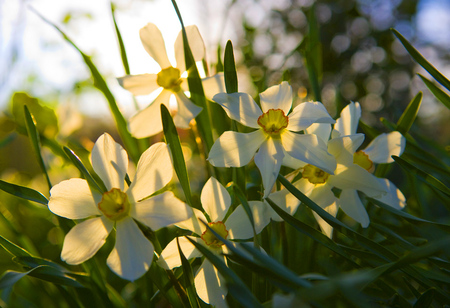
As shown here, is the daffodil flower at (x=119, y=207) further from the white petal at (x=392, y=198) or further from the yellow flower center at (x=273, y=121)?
the white petal at (x=392, y=198)

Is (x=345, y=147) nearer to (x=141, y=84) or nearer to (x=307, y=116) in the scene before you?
(x=307, y=116)

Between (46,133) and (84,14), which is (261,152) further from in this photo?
(84,14)

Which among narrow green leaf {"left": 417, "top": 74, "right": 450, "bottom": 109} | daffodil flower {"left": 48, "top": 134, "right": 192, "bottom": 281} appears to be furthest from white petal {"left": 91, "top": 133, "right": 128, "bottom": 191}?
narrow green leaf {"left": 417, "top": 74, "right": 450, "bottom": 109}

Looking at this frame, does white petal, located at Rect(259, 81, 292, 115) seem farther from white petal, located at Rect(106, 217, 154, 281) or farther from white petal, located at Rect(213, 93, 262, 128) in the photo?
white petal, located at Rect(106, 217, 154, 281)

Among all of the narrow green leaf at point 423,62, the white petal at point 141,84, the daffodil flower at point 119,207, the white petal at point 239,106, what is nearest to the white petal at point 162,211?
the daffodil flower at point 119,207

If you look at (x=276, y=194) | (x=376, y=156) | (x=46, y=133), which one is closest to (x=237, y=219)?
(x=276, y=194)

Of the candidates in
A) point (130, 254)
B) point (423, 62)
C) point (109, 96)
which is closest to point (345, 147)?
point (423, 62)
